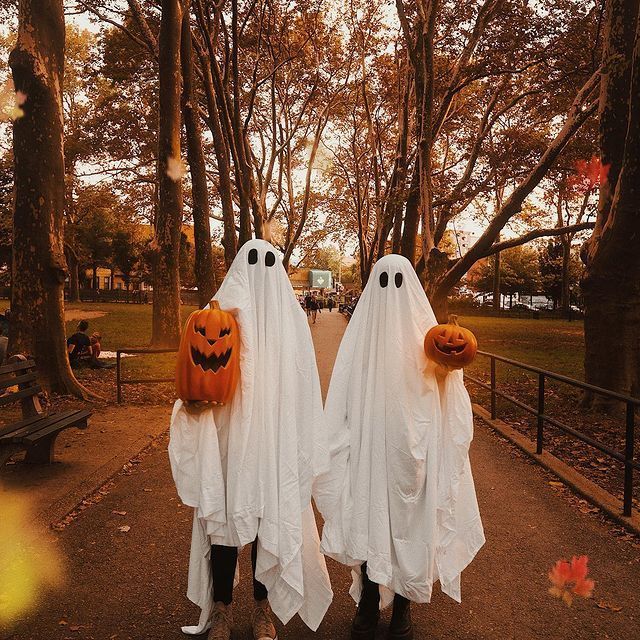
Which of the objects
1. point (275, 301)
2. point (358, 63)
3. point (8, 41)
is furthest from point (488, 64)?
point (8, 41)

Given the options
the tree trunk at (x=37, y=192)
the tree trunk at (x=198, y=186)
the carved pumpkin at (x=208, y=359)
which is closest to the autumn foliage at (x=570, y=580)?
the carved pumpkin at (x=208, y=359)

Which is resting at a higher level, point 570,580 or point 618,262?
point 618,262

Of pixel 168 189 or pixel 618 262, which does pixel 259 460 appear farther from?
pixel 168 189

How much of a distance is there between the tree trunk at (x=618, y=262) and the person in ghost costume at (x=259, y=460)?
21.8 ft

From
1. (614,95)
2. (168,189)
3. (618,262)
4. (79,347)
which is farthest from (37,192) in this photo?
(614,95)

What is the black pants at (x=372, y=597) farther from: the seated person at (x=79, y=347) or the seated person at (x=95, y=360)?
the seated person at (x=95, y=360)

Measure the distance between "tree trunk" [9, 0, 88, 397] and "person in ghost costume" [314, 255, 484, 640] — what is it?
6905 millimetres

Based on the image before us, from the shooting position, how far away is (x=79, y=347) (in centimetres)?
Result: 1345

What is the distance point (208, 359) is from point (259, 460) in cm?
56

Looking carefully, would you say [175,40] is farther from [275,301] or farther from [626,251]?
[275,301]

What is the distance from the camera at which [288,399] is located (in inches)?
119

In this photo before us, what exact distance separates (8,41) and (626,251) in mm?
30260

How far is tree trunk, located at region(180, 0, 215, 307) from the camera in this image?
14250mm

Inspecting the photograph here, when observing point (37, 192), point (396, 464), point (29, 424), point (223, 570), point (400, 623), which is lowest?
point (400, 623)
